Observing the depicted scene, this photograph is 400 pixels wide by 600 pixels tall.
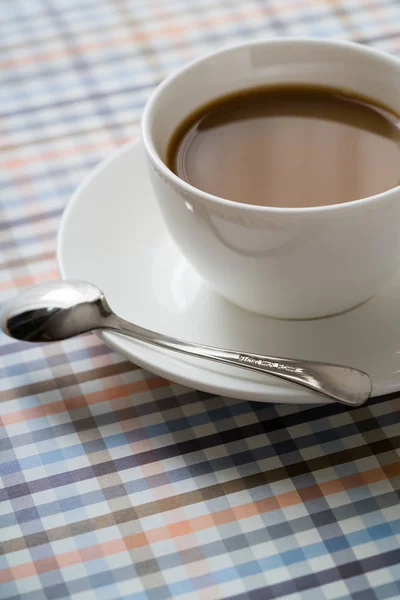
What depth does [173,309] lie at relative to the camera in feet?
2.88

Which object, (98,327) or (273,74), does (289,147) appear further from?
(98,327)

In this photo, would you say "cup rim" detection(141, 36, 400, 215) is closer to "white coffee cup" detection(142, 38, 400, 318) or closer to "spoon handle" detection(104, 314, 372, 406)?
"white coffee cup" detection(142, 38, 400, 318)

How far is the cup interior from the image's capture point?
35.4 inches

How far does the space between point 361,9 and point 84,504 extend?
0.95 meters

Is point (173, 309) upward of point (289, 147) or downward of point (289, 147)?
downward

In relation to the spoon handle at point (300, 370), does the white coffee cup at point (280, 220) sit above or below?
above

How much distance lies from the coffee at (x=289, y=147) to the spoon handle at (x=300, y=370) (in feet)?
0.55

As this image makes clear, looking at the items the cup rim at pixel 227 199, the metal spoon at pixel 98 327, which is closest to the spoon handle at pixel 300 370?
the metal spoon at pixel 98 327

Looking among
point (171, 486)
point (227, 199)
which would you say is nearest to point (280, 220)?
point (227, 199)

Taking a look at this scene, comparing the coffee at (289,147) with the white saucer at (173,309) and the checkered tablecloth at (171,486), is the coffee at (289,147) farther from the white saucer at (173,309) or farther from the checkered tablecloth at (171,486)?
the checkered tablecloth at (171,486)

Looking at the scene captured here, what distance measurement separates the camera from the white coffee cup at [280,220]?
0.75 m

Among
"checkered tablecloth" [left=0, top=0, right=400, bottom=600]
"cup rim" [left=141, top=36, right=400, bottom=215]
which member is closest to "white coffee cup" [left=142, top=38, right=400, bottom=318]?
"cup rim" [left=141, top=36, right=400, bottom=215]

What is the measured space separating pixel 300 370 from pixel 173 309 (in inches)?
6.8

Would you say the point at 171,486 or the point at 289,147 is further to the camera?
the point at 289,147
